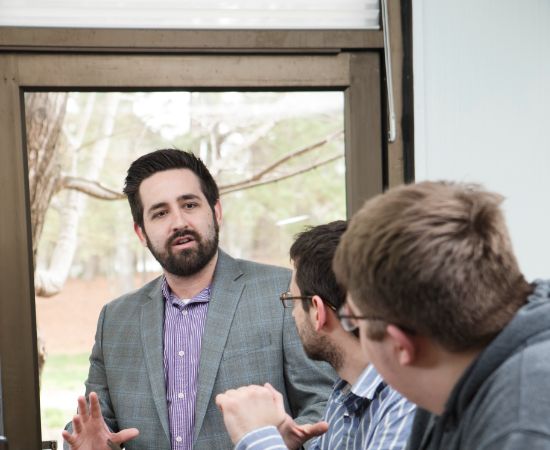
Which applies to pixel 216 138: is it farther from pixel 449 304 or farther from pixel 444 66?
pixel 449 304

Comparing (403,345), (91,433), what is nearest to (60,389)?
(91,433)

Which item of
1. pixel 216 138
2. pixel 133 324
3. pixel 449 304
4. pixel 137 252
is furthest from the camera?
pixel 137 252

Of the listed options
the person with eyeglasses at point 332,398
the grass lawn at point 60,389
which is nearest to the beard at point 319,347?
the person with eyeglasses at point 332,398

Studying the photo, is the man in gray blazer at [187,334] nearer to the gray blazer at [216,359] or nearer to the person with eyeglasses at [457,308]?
the gray blazer at [216,359]

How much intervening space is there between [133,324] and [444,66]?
1221mm

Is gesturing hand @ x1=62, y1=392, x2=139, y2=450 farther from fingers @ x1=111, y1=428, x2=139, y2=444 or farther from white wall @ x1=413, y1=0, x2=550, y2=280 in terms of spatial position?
white wall @ x1=413, y1=0, x2=550, y2=280

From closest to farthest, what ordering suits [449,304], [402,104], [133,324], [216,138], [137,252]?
[449,304] → [133,324] → [402,104] → [216,138] → [137,252]

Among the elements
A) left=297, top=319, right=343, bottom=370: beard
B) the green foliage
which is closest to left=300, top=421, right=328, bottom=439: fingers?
left=297, top=319, right=343, bottom=370: beard

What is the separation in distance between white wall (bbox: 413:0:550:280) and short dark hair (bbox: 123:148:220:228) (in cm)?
65

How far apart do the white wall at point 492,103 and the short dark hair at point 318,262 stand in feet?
2.94

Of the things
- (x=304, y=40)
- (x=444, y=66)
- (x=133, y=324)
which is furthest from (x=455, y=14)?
(x=133, y=324)

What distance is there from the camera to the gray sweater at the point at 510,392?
2.52 ft

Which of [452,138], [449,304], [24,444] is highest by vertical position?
[452,138]

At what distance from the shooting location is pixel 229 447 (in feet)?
6.46
